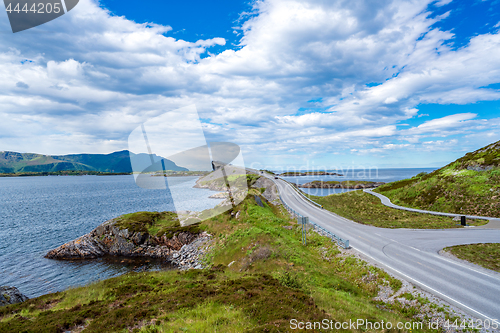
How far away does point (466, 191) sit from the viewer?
41.8 metres

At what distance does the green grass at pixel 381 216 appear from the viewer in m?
32.1

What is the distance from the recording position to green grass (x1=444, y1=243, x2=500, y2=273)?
58.2ft

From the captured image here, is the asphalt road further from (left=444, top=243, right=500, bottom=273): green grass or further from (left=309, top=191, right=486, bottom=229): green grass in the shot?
(left=309, top=191, right=486, bottom=229): green grass

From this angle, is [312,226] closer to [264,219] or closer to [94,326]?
[264,219]

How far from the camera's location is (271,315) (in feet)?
33.9

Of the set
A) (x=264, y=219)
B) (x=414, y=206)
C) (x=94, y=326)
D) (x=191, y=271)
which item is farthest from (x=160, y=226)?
(x=414, y=206)

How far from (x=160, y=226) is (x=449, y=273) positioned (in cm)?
4194

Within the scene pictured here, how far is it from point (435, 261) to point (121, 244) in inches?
1716

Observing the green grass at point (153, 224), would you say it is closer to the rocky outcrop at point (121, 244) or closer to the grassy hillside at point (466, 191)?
the rocky outcrop at point (121, 244)

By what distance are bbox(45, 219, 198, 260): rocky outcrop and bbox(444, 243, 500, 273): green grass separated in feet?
111

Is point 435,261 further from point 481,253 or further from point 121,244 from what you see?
point 121,244

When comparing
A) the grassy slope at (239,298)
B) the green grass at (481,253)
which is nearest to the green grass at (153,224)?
the grassy slope at (239,298)

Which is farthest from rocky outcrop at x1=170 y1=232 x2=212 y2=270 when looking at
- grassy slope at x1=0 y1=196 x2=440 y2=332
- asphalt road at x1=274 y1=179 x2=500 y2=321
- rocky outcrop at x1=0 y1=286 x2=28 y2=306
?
asphalt road at x1=274 y1=179 x2=500 y2=321

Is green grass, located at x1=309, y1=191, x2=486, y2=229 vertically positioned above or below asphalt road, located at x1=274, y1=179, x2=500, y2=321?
below
